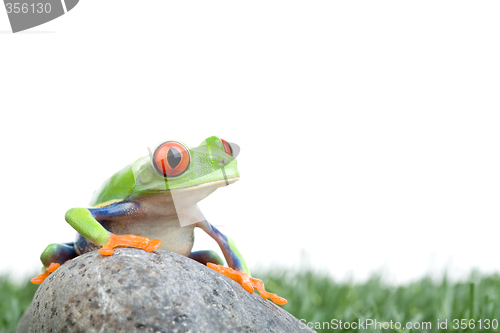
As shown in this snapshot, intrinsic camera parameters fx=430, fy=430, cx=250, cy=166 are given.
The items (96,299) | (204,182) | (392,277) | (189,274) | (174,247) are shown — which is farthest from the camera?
(392,277)

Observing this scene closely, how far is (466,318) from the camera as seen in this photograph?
3.57m

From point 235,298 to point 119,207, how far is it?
34.0 inches

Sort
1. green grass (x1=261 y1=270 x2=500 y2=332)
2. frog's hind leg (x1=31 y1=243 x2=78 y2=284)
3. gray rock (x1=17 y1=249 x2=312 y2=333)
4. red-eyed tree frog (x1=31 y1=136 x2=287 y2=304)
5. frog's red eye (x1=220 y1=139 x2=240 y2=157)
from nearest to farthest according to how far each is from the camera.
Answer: gray rock (x1=17 y1=249 x2=312 y2=333)
red-eyed tree frog (x1=31 y1=136 x2=287 y2=304)
frog's red eye (x1=220 y1=139 x2=240 y2=157)
frog's hind leg (x1=31 y1=243 x2=78 y2=284)
green grass (x1=261 y1=270 x2=500 y2=332)

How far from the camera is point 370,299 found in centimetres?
433

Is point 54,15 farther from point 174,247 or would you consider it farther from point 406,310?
point 406,310

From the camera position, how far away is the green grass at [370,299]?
11.7ft

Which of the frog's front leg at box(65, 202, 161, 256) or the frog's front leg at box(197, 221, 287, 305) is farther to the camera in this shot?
the frog's front leg at box(197, 221, 287, 305)

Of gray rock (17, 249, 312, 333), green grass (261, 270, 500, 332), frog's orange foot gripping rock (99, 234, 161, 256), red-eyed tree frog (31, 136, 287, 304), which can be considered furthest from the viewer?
green grass (261, 270, 500, 332)

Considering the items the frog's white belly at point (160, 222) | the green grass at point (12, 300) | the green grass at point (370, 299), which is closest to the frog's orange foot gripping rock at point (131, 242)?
the frog's white belly at point (160, 222)

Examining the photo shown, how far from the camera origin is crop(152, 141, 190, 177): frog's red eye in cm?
239

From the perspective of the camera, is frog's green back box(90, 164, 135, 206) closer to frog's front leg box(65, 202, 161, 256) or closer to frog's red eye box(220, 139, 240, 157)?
frog's front leg box(65, 202, 161, 256)

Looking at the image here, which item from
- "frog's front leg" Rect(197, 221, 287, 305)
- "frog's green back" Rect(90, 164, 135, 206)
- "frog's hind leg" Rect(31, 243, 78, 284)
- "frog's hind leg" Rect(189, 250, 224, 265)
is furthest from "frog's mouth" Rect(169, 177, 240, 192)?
"frog's hind leg" Rect(31, 243, 78, 284)

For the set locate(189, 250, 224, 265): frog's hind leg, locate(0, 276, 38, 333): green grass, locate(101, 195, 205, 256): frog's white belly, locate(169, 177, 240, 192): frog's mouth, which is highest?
locate(169, 177, 240, 192): frog's mouth

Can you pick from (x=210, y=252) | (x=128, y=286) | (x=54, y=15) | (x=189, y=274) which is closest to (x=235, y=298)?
(x=189, y=274)
